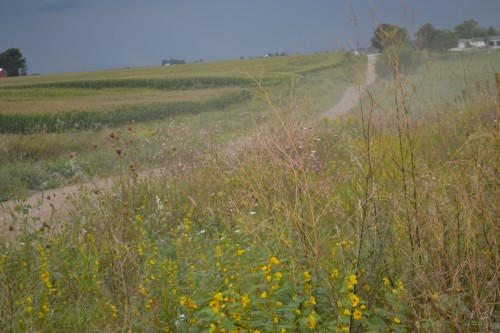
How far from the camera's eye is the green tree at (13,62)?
8.44 metres

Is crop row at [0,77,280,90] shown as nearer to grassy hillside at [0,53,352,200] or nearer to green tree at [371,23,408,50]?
grassy hillside at [0,53,352,200]

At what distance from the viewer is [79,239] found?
5.62 metres

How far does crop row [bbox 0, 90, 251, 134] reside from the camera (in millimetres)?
8984

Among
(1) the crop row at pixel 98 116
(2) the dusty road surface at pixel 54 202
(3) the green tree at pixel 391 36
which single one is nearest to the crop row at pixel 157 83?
(1) the crop row at pixel 98 116

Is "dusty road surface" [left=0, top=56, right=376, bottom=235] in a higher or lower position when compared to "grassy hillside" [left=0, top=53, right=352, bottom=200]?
lower

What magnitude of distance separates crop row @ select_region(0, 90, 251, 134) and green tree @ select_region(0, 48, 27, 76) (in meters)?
0.76

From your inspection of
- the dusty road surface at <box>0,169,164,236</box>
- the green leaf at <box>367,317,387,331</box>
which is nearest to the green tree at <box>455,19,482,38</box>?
the dusty road surface at <box>0,169,164,236</box>

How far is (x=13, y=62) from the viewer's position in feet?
28.0

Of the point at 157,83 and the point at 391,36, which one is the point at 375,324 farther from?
the point at 157,83

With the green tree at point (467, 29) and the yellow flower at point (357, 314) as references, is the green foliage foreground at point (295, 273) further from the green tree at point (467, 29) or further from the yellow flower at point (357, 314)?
the green tree at point (467, 29)

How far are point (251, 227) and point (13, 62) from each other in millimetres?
5820

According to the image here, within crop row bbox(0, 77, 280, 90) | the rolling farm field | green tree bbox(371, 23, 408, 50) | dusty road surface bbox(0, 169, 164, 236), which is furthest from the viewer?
crop row bbox(0, 77, 280, 90)

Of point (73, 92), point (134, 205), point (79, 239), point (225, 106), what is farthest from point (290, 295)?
point (225, 106)

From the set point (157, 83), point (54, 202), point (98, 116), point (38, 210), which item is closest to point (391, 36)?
point (38, 210)
